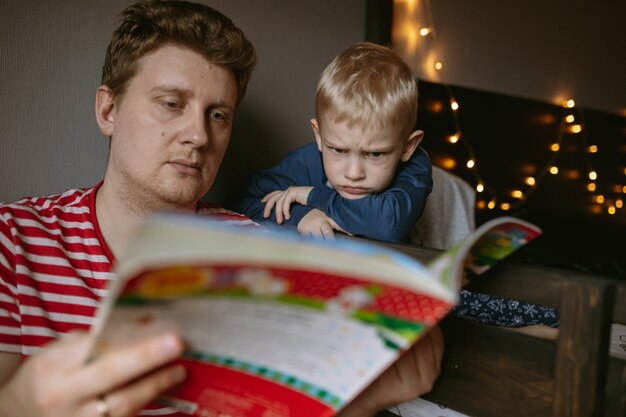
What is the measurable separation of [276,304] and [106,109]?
847 mm

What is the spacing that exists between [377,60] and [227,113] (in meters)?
0.43

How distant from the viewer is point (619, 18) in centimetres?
→ 357

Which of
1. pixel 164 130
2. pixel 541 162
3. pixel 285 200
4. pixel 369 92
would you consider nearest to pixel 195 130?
pixel 164 130

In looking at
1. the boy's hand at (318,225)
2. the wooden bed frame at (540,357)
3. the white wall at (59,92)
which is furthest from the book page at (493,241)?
the white wall at (59,92)

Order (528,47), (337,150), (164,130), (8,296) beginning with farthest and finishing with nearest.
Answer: (528,47) → (337,150) → (164,130) → (8,296)

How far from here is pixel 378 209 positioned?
1.18m

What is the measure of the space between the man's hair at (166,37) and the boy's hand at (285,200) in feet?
1.10

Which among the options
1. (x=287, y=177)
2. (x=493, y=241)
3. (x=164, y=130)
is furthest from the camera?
(x=287, y=177)

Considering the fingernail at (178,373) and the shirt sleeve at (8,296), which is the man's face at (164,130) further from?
the fingernail at (178,373)

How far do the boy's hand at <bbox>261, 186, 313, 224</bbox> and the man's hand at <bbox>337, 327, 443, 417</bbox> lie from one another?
59 centimetres

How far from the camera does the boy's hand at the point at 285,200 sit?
127 cm

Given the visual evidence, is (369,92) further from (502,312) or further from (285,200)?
(502,312)

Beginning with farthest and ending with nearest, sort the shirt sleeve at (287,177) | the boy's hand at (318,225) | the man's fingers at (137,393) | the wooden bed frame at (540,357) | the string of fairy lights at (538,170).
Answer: the string of fairy lights at (538,170)
the shirt sleeve at (287,177)
the boy's hand at (318,225)
the wooden bed frame at (540,357)
the man's fingers at (137,393)

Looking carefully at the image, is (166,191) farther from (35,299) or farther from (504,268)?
(504,268)
